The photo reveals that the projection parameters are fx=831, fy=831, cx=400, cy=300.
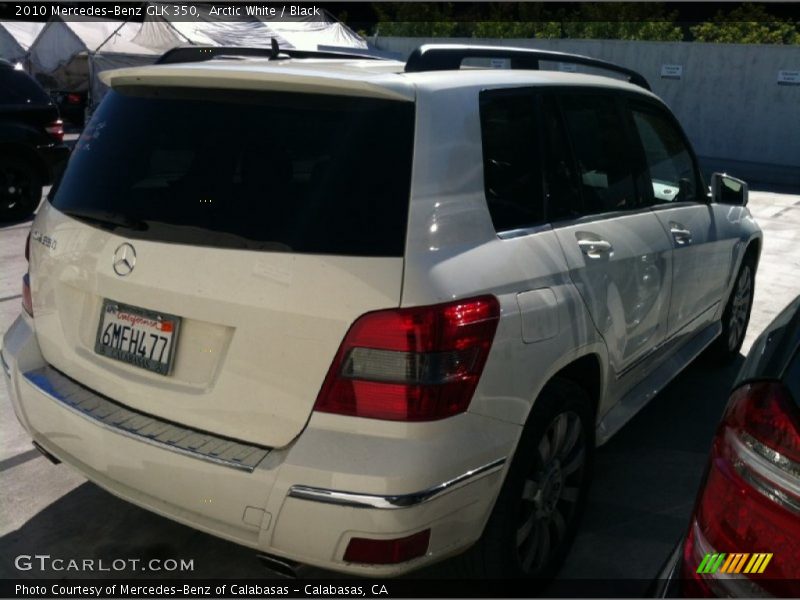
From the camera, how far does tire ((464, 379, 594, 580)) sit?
2.70 metres

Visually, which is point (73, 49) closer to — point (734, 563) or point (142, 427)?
point (142, 427)

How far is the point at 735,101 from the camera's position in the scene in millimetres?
18219

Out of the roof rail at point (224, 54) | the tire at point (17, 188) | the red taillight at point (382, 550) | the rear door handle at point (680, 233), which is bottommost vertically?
the tire at point (17, 188)

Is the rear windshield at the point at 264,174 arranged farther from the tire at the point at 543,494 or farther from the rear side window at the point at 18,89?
the rear side window at the point at 18,89

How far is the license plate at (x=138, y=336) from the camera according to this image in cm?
255

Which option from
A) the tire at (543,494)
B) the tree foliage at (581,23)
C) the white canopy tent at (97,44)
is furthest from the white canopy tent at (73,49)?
the tire at (543,494)

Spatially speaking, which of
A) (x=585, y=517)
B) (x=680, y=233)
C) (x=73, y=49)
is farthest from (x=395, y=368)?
(x=73, y=49)

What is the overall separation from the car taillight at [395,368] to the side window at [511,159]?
55cm

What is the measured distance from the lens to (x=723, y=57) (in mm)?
18203

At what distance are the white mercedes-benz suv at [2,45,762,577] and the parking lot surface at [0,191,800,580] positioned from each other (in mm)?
338

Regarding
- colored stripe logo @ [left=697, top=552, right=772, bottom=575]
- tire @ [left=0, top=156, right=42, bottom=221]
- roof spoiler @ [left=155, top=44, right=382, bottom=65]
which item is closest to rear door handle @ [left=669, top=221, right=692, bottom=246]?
roof spoiler @ [left=155, top=44, right=382, bottom=65]

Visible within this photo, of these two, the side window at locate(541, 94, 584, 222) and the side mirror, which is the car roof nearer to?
the side window at locate(541, 94, 584, 222)

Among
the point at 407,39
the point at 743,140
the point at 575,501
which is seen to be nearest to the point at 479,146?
the point at 575,501

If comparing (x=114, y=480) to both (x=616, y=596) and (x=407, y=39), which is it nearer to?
(x=616, y=596)
